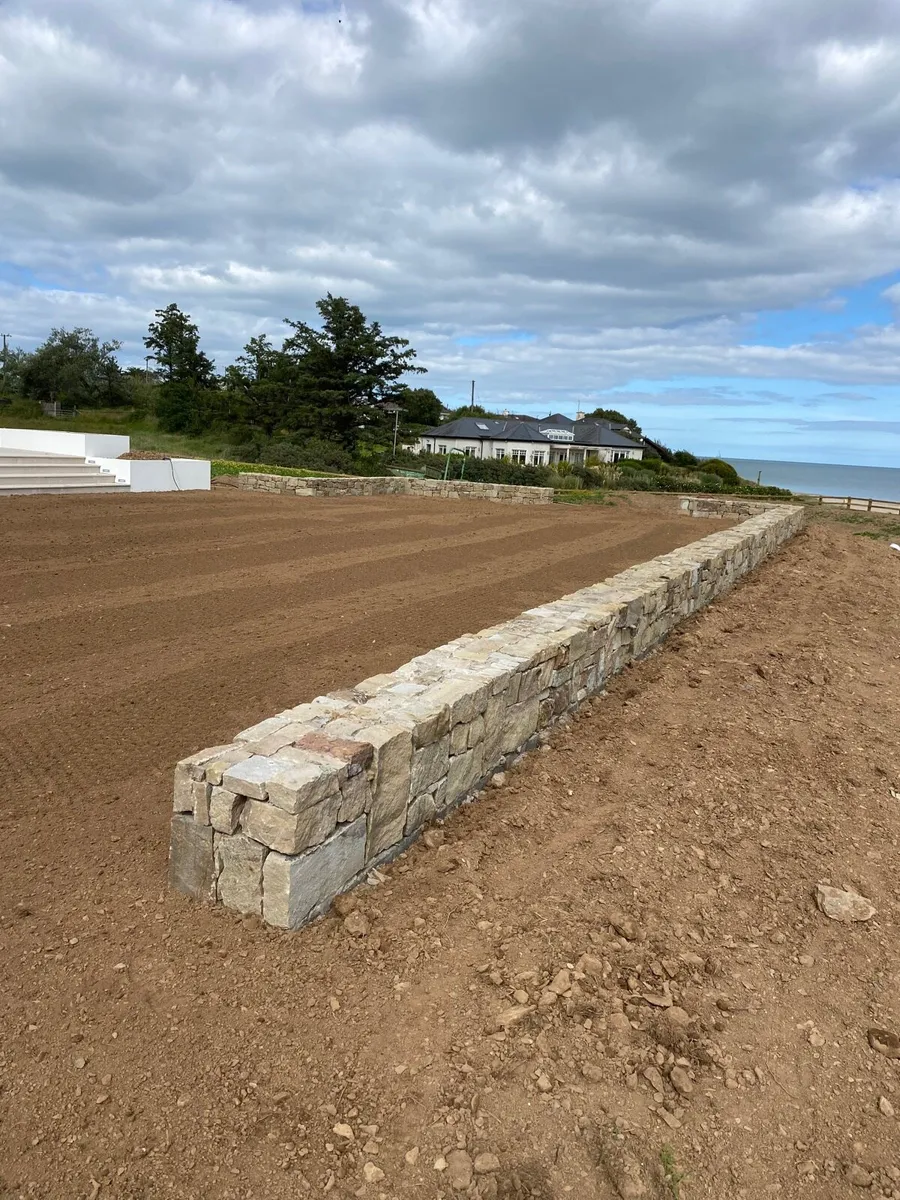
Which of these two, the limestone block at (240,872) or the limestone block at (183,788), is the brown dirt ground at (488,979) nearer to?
the limestone block at (240,872)

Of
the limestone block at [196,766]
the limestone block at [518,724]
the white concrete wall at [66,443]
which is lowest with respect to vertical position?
the limestone block at [518,724]

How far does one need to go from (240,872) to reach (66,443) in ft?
55.7

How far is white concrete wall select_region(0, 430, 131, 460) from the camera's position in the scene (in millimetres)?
16969

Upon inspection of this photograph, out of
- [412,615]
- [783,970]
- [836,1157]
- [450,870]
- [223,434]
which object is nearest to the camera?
[836,1157]

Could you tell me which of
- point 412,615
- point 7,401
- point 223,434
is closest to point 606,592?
point 412,615

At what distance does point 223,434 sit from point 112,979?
1310 inches

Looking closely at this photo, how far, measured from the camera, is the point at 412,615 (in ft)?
24.6

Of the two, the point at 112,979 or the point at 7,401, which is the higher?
the point at 7,401

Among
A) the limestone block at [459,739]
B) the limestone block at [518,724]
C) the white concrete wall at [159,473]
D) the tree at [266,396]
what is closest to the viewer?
the limestone block at [459,739]

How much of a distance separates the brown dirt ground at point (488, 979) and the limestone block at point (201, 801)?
39 centimetres

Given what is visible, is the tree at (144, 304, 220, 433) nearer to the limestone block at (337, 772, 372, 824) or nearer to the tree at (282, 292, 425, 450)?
the tree at (282, 292, 425, 450)

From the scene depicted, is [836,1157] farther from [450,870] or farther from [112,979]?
[112,979]

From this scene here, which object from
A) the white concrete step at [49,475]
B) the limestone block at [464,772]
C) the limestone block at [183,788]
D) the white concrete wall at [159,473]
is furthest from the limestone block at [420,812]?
the white concrete wall at [159,473]

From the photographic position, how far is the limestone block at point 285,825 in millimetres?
2662
